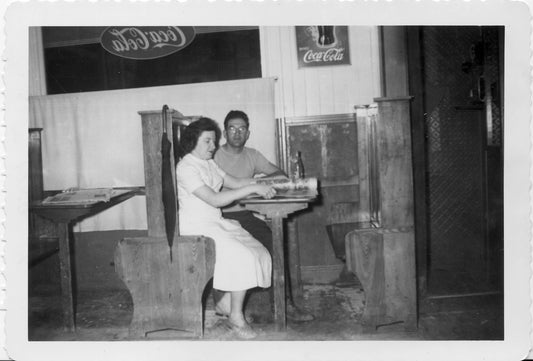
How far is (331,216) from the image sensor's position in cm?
A: 385

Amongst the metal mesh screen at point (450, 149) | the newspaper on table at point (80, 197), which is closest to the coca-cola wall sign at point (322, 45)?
the metal mesh screen at point (450, 149)

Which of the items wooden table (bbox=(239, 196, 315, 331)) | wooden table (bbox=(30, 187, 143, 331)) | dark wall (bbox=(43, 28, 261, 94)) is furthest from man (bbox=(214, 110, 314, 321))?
wooden table (bbox=(30, 187, 143, 331))

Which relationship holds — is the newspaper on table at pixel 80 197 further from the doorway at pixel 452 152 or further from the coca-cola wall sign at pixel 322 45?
the doorway at pixel 452 152

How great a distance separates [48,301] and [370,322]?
2.45 meters

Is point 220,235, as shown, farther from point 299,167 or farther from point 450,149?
point 450,149

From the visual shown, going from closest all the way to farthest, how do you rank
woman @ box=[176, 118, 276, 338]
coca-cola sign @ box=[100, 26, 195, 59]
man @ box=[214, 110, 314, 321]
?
1. woman @ box=[176, 118, 276, 338]
2. coca-cola sign @ box=[100, 26, 195, 59]
3. man @ box=[214, 110, 314, 321]

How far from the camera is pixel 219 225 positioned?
2.92 metres

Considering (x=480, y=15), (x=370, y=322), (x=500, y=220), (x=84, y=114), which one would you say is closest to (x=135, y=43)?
(x=84, y=114)

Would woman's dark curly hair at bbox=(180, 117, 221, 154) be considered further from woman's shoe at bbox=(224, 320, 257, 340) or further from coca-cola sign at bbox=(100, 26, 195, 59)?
woman's shoe at bbox=(224, 320, 257, 340)

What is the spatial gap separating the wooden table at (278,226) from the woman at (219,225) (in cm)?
8

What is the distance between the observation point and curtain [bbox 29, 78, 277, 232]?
12.2 ft

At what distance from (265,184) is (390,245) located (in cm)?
92

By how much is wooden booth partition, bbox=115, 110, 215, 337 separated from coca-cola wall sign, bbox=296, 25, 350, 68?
1528mm

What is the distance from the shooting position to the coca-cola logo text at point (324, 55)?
372cm
